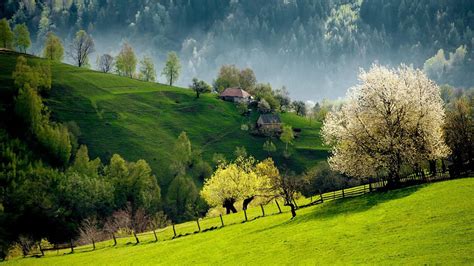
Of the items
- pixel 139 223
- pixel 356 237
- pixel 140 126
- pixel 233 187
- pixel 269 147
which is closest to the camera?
pixel 356 237

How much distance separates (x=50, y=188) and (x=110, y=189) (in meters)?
16.0

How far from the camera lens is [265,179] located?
93.9 meters

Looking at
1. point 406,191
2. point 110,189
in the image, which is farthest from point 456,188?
point 110,189

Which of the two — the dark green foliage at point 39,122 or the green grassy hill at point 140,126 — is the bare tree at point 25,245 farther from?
the green grassy hill at point 140,126

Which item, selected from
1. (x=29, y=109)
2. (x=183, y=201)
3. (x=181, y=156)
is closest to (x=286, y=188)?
(x=183, y=201)

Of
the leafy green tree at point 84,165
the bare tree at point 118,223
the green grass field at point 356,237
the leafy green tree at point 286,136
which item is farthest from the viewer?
the leafy green tree at point 286,136

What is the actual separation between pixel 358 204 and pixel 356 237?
46.9 ft

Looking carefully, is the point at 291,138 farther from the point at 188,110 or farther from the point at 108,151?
the point at 108,151

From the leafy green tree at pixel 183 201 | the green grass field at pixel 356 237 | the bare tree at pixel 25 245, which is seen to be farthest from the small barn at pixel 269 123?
the green grass field at pixel 356 237

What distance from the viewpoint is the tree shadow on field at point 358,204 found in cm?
4547

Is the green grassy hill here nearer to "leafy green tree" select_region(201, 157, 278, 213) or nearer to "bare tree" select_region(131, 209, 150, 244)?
"bare tree" select_region(131, 209, 150, 244)

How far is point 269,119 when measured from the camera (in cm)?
19638

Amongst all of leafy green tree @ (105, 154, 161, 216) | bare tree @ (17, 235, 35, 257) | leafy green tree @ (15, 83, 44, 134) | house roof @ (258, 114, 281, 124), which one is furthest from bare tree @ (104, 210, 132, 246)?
house roof @ (258, 114, 281, 124)

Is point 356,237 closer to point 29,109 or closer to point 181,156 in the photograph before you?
point 181,156
